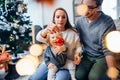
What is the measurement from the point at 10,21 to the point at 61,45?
1.01m

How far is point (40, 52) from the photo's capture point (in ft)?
5.08

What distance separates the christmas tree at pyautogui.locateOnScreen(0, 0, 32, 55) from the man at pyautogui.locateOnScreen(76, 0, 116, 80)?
948 mm

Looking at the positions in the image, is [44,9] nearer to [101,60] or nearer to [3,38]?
[3,38]

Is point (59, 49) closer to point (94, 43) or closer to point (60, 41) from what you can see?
point (60, 41)

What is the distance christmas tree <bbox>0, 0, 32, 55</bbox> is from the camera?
2.02 m

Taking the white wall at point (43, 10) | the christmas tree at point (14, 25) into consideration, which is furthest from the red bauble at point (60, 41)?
the christmas tree at point (14, 25)

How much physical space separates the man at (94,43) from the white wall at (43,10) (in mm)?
660

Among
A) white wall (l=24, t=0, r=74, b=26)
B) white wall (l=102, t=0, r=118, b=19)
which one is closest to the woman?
white wall (l=102, t=0, r=118, b=19)

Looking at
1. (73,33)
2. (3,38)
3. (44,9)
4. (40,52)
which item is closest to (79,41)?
(73,33)

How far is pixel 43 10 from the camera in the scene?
1968 millimetres

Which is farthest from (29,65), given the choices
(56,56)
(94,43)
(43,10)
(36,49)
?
(43,10)

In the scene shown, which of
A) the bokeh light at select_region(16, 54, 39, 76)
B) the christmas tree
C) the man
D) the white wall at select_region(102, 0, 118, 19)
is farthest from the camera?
the christmas tree

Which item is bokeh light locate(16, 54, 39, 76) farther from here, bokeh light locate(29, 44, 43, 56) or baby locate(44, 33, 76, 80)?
baby locate(44, 33, 76, 80)

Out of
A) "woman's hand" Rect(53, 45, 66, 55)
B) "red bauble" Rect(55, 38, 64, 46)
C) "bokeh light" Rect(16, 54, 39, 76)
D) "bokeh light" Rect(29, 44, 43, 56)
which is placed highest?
"red bauble" Rect(55, 38, 64, 46)
